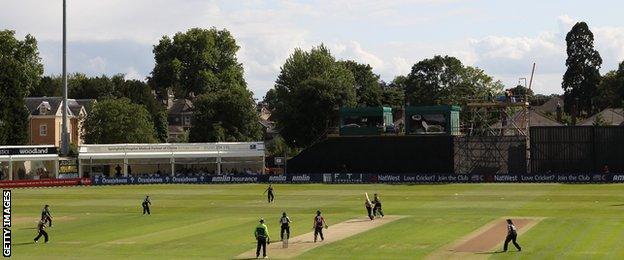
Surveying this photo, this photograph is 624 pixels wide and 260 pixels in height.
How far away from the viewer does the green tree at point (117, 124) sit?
432 ft

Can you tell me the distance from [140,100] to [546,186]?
9060 cm

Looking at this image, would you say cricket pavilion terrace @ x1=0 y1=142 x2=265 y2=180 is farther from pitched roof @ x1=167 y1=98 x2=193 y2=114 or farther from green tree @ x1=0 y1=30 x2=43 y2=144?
pitched roof @ x1=167 y1=98 x2=193 y2=114

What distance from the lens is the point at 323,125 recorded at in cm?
12838

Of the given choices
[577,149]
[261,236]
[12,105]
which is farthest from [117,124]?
[261,236]

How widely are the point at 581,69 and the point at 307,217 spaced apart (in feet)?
339

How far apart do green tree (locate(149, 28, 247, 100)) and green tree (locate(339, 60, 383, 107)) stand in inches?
779

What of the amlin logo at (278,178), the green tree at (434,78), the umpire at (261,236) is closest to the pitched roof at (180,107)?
the green tree at (434,78)

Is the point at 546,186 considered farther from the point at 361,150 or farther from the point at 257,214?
the point at 257,214

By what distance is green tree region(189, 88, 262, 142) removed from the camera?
461 ft

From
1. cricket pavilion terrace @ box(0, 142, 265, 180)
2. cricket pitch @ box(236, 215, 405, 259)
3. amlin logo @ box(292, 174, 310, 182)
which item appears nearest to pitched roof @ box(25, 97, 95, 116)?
cricket pavilion terrace @ box(0, 142, 265, 180)

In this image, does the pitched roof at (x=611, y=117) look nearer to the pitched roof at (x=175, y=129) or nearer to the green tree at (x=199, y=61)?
the green tree at (x=199, y=61)

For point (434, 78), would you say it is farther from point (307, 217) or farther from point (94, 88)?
point (307, 217)

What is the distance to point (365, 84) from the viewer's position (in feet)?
525

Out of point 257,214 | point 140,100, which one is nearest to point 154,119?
point 140,100
